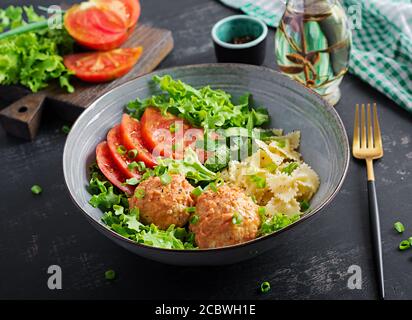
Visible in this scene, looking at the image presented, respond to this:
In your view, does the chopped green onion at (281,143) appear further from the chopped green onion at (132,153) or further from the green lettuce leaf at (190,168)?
the chopped green onion at (132,153)

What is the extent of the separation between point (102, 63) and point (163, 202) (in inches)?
55.2

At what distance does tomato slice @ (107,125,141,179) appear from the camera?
2.54 metres

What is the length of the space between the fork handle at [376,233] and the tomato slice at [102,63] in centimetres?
158

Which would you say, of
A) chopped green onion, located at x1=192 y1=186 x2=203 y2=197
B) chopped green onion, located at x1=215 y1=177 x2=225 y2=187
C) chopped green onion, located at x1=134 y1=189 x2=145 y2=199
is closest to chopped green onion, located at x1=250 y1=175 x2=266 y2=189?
chopped green onion, located at x1=215 y1=177 x2=225 y2=187

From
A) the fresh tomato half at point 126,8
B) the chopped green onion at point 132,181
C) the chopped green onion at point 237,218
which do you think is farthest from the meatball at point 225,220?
the fresh tomato half at point 126,8

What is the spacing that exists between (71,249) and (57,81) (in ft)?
3.89

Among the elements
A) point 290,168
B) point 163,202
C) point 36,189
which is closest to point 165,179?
point 163,202

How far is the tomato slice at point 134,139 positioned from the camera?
8.48 feet

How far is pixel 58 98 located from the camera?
3.18 m

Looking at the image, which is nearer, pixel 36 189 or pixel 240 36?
pixel 36 189

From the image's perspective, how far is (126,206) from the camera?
244 centimetres

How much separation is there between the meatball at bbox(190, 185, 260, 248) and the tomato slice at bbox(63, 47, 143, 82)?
4.43 feet

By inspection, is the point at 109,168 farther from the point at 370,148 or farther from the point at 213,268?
the point at 370,148

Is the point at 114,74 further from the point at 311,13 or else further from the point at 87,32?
the point at 311,13
